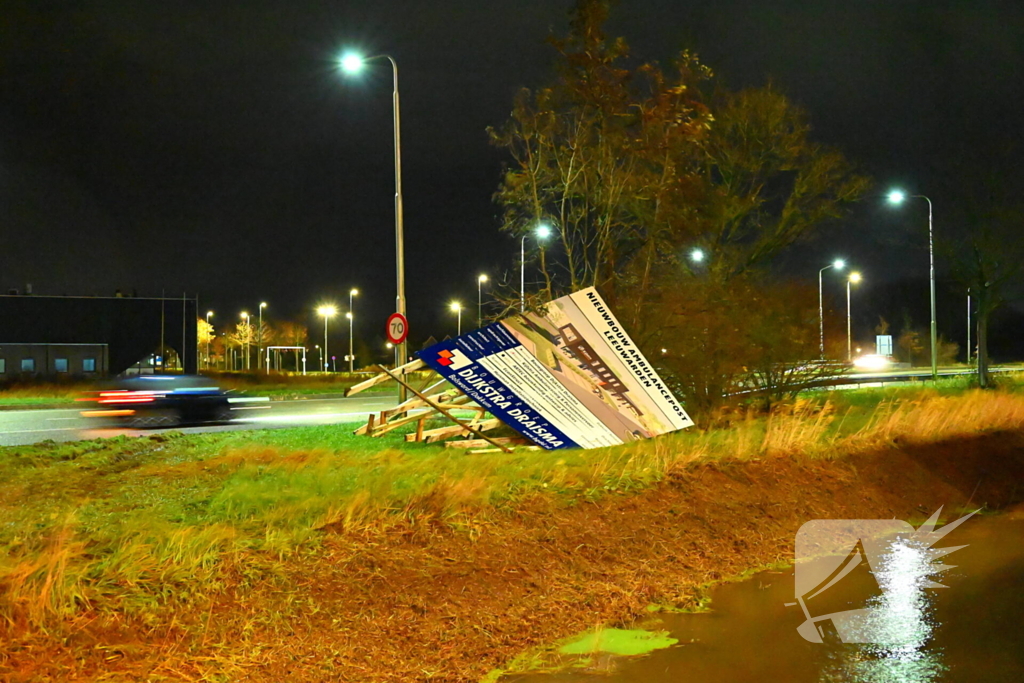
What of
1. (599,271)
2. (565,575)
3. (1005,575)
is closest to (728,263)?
(599,271)

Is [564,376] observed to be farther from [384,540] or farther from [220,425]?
[220,425]

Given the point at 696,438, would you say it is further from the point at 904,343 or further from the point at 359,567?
the point at 904,343

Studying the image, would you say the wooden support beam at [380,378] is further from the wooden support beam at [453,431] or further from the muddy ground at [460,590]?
the muddy ground at [460,590]

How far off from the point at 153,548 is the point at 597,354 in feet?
24.0

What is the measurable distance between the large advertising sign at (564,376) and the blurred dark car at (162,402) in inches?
405

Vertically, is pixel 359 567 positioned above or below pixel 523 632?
above

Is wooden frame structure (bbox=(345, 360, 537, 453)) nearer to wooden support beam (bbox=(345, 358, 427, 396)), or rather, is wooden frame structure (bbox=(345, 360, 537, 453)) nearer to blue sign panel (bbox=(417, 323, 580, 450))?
wooden support beam (bbox=(345, 358, 427, 396))

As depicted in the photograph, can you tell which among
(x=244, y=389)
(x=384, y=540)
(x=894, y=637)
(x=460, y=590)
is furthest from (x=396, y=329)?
(x=244, y=389)

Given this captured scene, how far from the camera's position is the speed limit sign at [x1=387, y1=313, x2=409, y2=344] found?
56.1ft

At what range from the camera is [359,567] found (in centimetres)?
652

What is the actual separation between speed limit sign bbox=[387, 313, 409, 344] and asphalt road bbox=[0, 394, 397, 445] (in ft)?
11.1

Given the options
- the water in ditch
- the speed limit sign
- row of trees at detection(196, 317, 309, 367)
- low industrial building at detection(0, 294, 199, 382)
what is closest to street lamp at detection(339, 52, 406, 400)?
the speed limit sign

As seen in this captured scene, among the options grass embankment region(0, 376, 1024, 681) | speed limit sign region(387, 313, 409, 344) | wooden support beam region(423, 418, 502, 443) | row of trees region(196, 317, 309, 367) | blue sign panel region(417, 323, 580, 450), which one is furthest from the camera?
row of trees region(196, 317, 309, 367)

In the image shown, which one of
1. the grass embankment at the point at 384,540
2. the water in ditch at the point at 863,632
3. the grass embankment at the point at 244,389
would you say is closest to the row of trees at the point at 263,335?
the grass embankment at the point at 244,389
